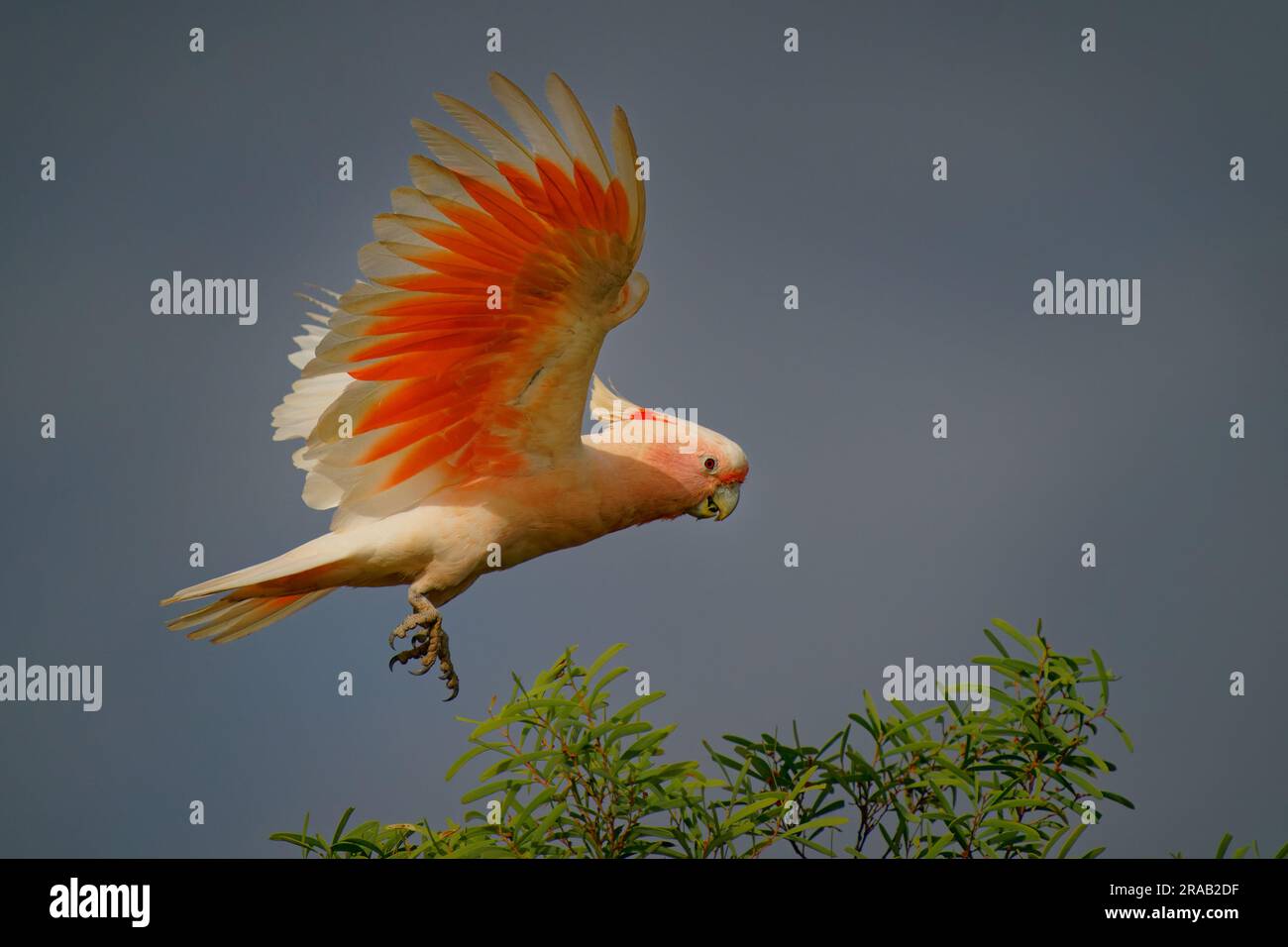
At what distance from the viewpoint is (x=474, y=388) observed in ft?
12.4

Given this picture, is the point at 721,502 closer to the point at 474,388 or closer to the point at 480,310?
the point at 474,388

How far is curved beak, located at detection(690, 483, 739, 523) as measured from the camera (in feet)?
13.9

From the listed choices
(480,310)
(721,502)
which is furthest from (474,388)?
(721,502)

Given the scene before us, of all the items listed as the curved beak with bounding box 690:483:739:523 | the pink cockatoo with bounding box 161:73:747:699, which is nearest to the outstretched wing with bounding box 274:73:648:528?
the pink cockatoo with bounding box 161:73:747:699

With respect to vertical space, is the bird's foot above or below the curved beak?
below

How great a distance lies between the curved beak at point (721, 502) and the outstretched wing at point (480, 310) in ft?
2.01

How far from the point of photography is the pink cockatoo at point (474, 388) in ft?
Result: 11.0

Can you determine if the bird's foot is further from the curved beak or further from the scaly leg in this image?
the curved beak

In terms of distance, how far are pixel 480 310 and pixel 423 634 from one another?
100 cm

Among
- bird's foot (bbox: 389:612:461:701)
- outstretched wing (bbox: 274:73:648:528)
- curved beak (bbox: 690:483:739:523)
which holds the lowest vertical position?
bird's foot (bbox: 389:612:461:701)

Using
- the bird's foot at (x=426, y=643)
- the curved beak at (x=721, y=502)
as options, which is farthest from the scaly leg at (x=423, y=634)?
the curved beak at (x=721, y=502)
